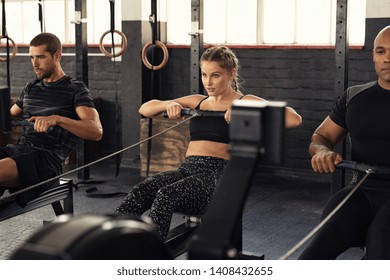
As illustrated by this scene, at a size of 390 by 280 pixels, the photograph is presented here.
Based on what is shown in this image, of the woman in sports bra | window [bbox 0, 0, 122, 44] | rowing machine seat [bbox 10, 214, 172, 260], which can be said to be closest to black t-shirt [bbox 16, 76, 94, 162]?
the woman in sports bra

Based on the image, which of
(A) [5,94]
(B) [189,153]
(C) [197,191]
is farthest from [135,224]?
(B) [189,153]

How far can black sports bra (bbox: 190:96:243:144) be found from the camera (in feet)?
10.3

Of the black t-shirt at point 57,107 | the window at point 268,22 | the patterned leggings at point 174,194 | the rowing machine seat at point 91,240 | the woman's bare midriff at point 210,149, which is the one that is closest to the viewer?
the rowing machine seat at point 91,240

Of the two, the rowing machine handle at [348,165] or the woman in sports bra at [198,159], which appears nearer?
the rowing machine handle at [348,165]

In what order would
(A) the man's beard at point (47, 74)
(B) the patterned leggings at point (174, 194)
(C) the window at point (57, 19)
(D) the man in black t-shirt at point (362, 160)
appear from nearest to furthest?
(D) the man in black t-shirt at point (362, 160), (B) the patterned leggings at point (174, 194), (A) the man's beard at point (47, 74), (C) the window at point (57, 19)

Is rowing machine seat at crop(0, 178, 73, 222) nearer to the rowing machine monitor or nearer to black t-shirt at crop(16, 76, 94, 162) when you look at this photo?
black t-shirt at crop(16, 76, 94, 162)

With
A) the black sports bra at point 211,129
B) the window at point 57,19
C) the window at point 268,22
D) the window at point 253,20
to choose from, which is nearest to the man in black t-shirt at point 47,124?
the black sports bra at point 211,129

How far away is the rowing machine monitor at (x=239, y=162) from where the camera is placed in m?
1.26

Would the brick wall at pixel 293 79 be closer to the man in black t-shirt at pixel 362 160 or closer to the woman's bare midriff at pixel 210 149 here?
the woman's bare midriff at pixel 210 149

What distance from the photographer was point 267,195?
197 inches

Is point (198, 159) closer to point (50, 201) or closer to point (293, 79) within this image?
point (50, 201)

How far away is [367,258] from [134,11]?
14.1 ft

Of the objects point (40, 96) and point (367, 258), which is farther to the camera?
point (40, 96)
